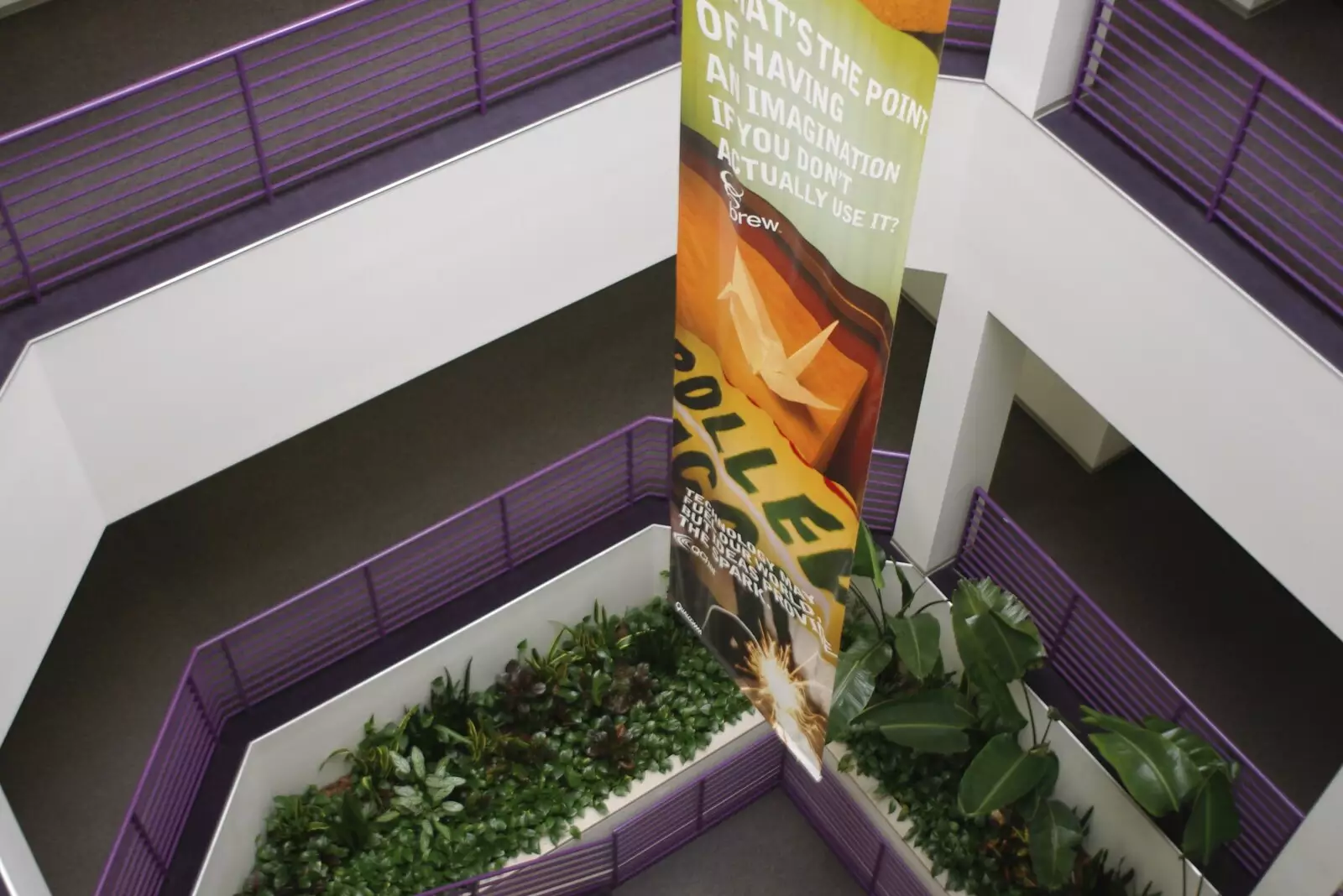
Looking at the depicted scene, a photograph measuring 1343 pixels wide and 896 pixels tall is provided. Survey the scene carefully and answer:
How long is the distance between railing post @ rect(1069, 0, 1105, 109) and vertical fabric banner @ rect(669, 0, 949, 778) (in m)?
2.70

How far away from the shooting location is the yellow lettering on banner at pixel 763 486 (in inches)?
341

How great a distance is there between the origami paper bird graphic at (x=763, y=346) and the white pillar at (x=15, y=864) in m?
4.72

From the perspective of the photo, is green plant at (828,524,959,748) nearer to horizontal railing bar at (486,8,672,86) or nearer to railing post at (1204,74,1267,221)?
railing post at (1204,74,1267,221)

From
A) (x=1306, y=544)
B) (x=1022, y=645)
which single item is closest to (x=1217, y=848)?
(x=1022, y=645)

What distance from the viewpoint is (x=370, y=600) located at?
1166cm

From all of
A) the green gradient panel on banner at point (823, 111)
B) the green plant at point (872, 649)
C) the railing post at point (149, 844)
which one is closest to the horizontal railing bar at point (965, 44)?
the green gradient panel on banner at point (823, 111)

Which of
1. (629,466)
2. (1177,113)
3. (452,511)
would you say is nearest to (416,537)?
(452,511)

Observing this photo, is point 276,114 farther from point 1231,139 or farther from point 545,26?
point 1231,139

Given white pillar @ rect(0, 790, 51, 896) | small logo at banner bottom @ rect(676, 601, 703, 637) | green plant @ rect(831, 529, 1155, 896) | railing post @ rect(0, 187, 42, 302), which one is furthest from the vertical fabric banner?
white pillar @ rect(0, 790, 51, 896)

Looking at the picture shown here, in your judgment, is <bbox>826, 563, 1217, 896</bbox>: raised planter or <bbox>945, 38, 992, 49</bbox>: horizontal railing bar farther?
<bbox>826, 563, 1217, 896</bbox>: raised planter

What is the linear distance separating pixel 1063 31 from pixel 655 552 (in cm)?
584

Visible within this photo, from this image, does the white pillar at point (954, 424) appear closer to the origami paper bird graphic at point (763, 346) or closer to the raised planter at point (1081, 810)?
the raised planter at point (1081, 810)

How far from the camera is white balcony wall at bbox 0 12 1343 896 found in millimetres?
8641

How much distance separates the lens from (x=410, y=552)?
11.8 metres
